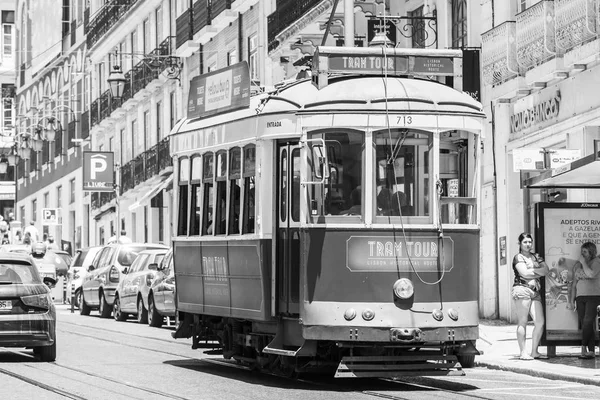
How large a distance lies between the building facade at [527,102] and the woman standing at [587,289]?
7.86 ft

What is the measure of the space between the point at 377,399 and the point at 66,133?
183 feet

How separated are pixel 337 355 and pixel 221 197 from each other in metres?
2.60

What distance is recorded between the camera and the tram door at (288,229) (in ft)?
55.4

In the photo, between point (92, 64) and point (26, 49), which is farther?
point (26, 49)

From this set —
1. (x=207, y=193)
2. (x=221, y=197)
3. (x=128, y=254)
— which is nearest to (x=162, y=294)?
(x=128, y=254)

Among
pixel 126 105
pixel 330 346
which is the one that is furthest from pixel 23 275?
pixel 126 105

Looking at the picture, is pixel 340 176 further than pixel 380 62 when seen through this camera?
No

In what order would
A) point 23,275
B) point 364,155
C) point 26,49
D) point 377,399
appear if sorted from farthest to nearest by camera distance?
point 26,49
point 23,275
point 364,155
point 377,399

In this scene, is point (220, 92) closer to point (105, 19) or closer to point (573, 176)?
point (573, 176)

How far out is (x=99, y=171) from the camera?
49562 millimetres

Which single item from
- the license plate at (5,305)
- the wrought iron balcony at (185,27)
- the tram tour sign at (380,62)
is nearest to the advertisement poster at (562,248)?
the tram tour sign at (380,62)

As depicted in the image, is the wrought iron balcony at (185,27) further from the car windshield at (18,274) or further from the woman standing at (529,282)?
the woman standing at (529,282)

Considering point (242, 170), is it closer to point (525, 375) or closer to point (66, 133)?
point (525, 375)

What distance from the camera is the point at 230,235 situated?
18125 mm
